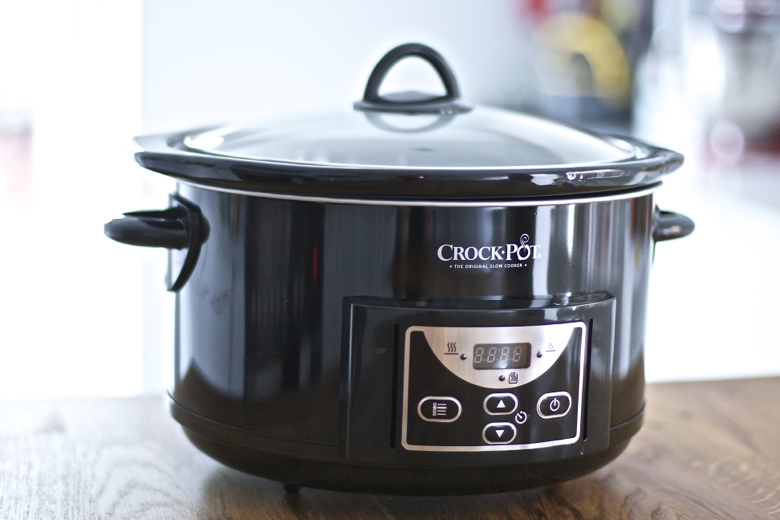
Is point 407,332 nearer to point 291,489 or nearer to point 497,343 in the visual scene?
point 497,343

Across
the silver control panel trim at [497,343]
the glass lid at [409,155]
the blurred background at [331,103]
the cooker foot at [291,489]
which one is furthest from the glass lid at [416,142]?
the blurred background at [331,103]

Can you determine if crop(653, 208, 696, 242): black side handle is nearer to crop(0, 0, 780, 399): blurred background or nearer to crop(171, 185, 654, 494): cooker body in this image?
crop(171, 185, 654, 494): cooker body

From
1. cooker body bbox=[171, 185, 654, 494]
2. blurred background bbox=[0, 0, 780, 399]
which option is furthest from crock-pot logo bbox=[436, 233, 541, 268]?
blurred background bbox=[0, 0, 780, 399]

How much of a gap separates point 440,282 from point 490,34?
1772mm

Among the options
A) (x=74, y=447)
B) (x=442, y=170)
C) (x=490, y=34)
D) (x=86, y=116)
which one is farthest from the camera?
(x=490, y=34)

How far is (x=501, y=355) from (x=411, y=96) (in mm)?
262

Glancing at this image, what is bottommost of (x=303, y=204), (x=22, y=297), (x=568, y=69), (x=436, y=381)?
(x=22, y=297)

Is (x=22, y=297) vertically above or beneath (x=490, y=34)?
beneath

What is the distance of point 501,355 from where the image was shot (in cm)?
53

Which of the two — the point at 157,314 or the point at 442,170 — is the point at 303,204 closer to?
the point at 442,170

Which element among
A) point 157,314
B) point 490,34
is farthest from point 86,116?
point 490,34

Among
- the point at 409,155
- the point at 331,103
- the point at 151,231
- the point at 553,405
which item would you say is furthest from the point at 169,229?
the point at 331,103

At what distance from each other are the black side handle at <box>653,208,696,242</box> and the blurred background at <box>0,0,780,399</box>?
2.83ft

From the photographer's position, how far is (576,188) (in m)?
0.53
